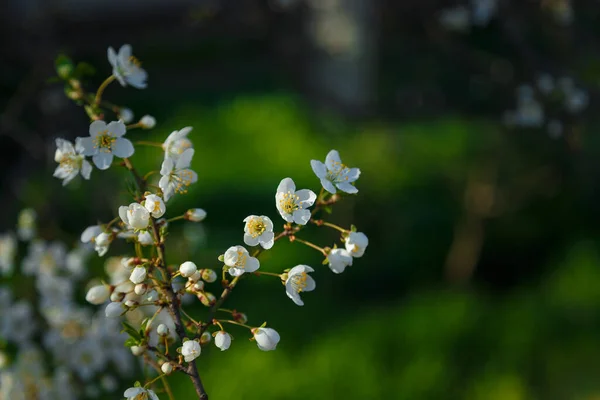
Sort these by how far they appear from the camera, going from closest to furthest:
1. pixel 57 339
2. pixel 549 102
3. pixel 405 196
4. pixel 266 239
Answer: pixel 266 239 < pixel 57 339 < pixel 549 102 < pixel 405 196

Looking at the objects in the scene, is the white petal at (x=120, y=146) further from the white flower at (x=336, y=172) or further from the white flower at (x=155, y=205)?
the white flower at (x=336, y=172)

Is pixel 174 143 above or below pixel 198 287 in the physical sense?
above

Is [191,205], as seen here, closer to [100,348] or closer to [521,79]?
[521,79]

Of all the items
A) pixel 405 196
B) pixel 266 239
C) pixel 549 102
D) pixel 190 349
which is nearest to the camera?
pixel 190 349

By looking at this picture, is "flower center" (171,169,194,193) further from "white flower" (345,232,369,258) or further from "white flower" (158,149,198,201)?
"white flower" (345,232,369,258)

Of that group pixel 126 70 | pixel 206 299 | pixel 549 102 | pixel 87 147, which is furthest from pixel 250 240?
pixel 549 102

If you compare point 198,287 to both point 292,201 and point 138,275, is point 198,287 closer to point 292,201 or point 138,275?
point 138,275

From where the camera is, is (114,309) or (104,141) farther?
(104,141)

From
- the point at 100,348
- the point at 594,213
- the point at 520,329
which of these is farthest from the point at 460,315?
the point at 100,348
